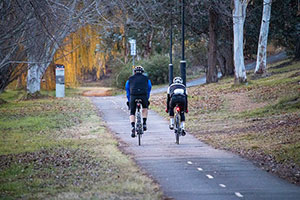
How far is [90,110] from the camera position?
26.3 m

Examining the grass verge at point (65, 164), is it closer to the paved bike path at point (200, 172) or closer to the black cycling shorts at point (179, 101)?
the paved bike path at point (200, 172)

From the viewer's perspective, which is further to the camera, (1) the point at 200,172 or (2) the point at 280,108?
(2) the point at 280,108

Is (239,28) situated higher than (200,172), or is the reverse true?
(239,28)

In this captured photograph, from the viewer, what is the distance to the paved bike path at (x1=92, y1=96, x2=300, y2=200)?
8828mm

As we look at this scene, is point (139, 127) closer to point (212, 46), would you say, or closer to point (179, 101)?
point (179, 101)

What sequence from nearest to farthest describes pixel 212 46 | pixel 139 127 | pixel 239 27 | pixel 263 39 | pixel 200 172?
pixel 200 172 < pixel 139 127 < pixel 239 27 < pixel 263 39 < pixel 212 46

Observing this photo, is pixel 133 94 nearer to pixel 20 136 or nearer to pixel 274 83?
pixel 20 136

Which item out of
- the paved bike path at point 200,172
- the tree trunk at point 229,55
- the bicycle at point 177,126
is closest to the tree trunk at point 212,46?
the tree trunk at point 229,55

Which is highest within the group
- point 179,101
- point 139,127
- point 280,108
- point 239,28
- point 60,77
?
point 239,28

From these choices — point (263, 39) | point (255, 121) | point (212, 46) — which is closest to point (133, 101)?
point (255, 121)

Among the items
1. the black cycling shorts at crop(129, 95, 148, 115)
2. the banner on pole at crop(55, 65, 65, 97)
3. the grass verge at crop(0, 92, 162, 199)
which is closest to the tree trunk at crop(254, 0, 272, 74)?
the banner on pole at crop(55, 65, 65, 97)

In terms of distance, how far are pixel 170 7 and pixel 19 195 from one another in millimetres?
27347

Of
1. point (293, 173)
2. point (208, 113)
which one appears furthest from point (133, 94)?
point (208, 113)

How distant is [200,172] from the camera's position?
34.9 feet
